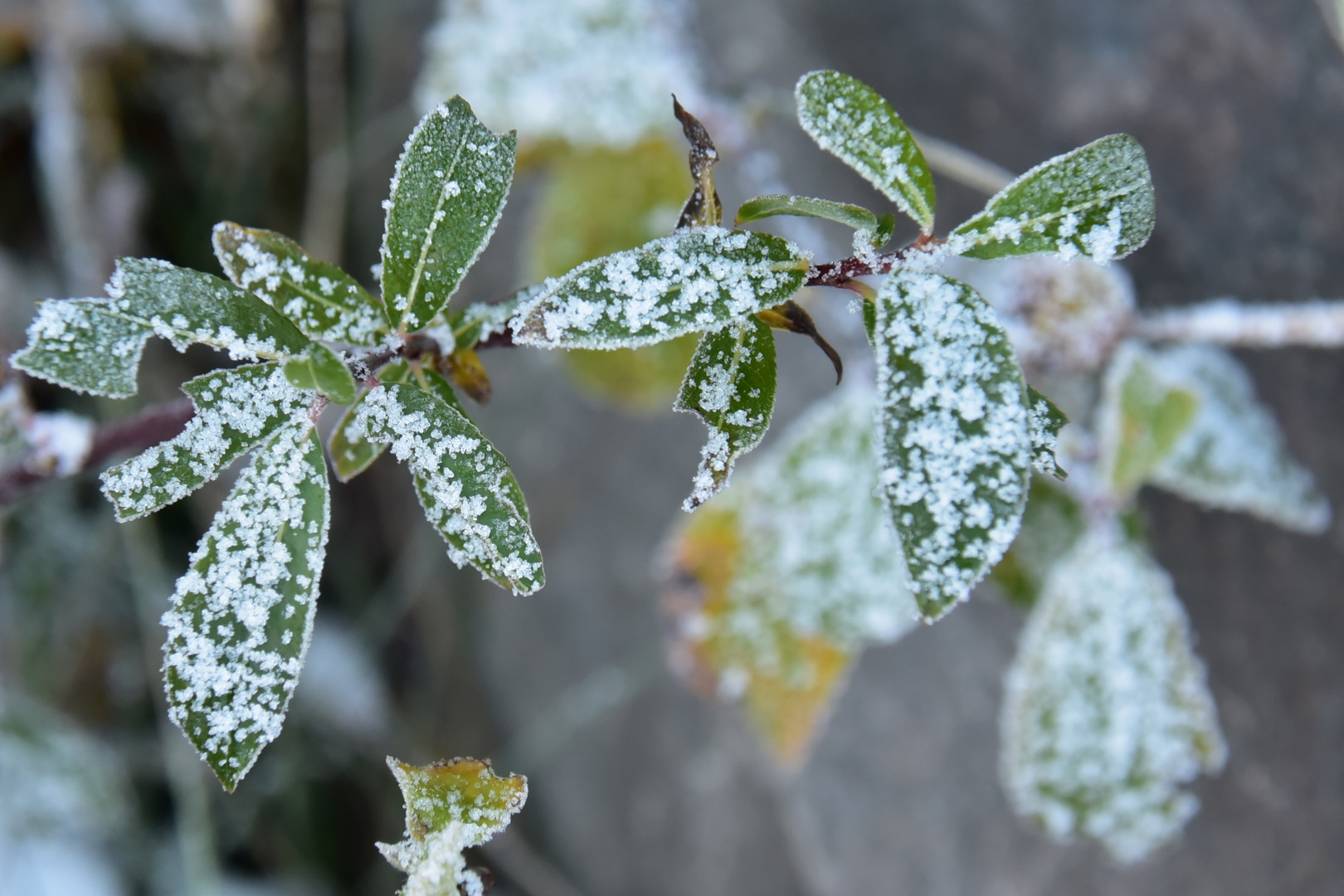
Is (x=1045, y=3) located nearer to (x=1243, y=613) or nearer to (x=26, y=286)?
(x=1243, y=613)

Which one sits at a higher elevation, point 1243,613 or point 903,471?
point 903,471

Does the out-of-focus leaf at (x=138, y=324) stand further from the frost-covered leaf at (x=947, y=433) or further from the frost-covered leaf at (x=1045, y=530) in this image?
the frost-covered leaf at (x=1045, y=530)

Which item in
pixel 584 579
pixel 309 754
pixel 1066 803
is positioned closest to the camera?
pixel 1066 803

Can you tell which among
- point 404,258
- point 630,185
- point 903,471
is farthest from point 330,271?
point 630,185

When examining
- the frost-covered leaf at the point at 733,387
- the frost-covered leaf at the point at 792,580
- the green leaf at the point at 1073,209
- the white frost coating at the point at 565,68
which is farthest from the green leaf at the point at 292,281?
the white frost coating at the point at 565,68

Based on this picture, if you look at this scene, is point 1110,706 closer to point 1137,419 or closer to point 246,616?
point 1137,419

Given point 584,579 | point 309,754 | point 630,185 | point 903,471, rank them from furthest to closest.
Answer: point 309,754 → point 584,579 → point 630,185 → point 903,471

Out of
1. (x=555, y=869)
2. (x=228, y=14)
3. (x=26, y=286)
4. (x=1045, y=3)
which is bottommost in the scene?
(x=555, y=869)

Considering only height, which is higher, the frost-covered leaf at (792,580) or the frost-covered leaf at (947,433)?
the frost-covered leaf at (947,433)
